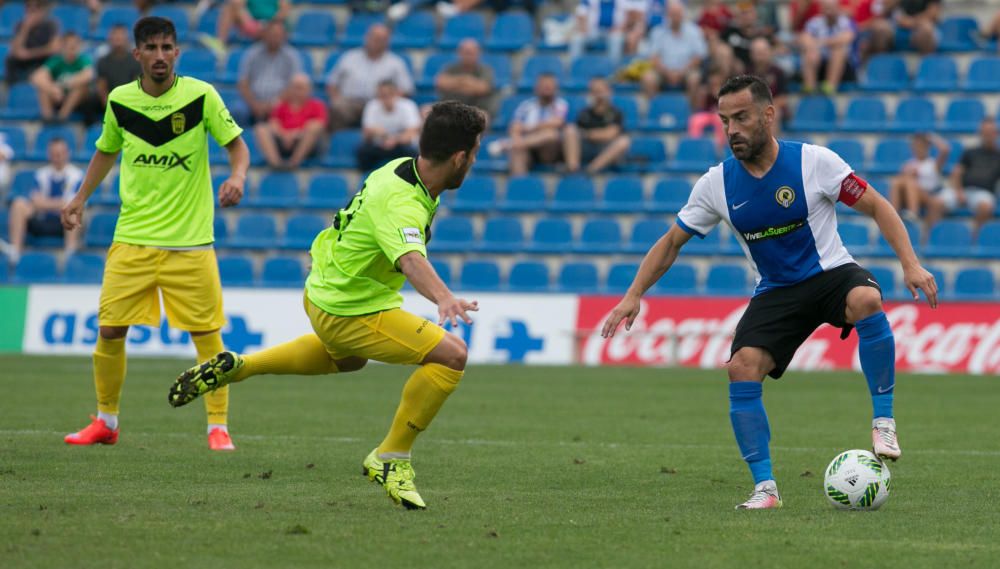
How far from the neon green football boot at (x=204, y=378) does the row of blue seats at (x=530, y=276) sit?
12104mm

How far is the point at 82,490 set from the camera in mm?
7207

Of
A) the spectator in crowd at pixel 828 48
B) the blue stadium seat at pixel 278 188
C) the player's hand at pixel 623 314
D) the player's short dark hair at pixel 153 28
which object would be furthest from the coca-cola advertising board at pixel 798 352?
the player's hand at pixel 623 314

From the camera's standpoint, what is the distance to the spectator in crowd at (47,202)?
67.3 ft

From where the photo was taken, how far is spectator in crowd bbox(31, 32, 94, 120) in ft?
74.7

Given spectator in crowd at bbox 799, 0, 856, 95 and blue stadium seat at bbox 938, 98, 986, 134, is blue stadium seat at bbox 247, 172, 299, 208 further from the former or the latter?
blue stadium seat at bbox 938, 98, 986, 134

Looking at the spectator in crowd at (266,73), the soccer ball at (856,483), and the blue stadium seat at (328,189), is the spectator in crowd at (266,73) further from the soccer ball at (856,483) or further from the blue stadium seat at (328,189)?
the soccer ball at (856,483)

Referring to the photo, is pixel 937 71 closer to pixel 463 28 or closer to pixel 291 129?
pixel 463 28

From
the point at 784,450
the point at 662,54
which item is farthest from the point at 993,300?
the point at 784,450

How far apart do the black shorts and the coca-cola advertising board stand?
35.7 feet

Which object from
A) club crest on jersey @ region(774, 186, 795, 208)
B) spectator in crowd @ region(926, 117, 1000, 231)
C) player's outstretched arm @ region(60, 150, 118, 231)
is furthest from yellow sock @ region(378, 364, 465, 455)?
spectator in crowd @ region(926, 117, 1000, 231)

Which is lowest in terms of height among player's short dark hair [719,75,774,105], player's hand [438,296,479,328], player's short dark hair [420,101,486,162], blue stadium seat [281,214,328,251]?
blue stadium seat [281,214,328,251]

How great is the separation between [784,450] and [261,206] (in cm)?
1332

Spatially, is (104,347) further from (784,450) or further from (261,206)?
(261,206)

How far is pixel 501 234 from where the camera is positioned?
21.1m
